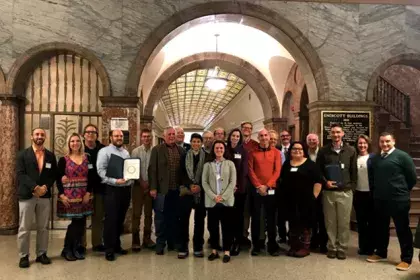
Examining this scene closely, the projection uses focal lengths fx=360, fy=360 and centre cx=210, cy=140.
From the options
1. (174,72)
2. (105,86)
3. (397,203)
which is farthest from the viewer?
(174,72)

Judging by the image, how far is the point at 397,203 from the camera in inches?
167

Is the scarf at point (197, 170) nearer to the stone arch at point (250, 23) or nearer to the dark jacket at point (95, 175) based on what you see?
the dark jacket at point (95, 175)

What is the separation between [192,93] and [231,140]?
13089 millimetres

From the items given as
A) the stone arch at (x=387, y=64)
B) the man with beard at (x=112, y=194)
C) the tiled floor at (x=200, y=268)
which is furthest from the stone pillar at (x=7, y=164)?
the stone arch at (x=387, y=64)

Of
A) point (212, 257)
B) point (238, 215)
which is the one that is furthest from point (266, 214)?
point (212, 257)

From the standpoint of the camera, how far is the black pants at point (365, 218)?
4.72m

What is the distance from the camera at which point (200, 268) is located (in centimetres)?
418

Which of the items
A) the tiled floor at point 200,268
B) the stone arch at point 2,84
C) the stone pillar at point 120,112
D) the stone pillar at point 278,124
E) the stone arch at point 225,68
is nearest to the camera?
the tiled floor at point 200,268

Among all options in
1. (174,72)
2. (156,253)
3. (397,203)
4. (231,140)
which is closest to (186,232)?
(156,253)

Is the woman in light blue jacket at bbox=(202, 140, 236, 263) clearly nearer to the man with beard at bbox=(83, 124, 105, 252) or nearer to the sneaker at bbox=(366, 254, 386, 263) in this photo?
the man with beard at bbox=(83, 124, 105, 252)

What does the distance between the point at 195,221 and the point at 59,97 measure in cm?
337

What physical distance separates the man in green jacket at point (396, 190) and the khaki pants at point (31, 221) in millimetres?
4016

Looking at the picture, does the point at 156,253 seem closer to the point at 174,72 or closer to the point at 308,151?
the point at 308,151

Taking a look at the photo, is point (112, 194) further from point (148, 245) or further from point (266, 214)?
point (266, 214)
